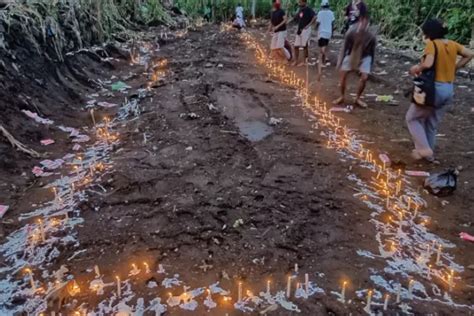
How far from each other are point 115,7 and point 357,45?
31.9 ft

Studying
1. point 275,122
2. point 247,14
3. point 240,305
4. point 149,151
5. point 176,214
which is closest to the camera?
point 240,305

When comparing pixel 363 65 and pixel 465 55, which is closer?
pixel 465 55

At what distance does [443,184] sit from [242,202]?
2.04 meters

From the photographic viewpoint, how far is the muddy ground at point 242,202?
10.0ft

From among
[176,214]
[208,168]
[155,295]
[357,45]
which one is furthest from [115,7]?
[155,295]

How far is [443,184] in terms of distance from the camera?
4172 mm

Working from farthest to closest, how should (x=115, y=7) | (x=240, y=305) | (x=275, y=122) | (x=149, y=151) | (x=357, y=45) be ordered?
(x=115, y=7) < (x=357, y=45) < (x=275, y=122) < (x=149, y=151) < (x=240, y=305)

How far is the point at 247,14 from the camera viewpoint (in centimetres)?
2455

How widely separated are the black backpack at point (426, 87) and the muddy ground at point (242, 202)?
0.73 metres

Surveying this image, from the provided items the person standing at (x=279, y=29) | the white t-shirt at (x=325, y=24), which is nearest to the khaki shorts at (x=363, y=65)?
the white t-shirt at (x=325, y=24)

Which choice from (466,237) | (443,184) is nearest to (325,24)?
(443,184)

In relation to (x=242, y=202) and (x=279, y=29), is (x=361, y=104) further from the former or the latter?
(x=279, y=29)

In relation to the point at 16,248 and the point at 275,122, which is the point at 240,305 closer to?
the point at 16,248

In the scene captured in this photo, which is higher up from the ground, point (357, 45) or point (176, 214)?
point (357, 45)
